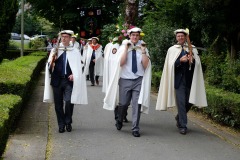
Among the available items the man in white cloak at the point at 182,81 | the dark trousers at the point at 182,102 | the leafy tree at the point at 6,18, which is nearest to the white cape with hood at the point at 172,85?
the man in white cloak at the point at 182,81

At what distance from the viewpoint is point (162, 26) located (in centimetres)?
1630

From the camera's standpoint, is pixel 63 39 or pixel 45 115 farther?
pixel 45 115

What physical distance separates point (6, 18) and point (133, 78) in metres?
15.0

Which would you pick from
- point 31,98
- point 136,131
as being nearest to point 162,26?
point 31,98

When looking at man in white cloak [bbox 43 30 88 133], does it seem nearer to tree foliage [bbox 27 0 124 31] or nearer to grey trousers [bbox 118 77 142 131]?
grey trousers [bbox 118 77 142 131]

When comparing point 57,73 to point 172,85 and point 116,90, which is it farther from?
point 172,85

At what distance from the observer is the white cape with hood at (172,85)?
9.34 meters

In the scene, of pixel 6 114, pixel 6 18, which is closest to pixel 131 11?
pixel 6 18

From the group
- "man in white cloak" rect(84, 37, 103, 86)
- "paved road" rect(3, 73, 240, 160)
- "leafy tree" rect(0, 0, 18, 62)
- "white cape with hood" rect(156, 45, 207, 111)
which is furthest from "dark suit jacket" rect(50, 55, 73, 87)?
"leafy tree" rect(0, 0, 18, 62)

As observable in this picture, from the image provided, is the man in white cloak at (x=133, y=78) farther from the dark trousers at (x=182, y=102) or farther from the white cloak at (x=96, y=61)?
the white cloak at (x=96, y=61)

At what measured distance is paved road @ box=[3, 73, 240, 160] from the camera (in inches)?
291

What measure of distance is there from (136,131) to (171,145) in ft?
2.77

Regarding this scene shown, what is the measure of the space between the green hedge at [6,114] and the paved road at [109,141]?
383mm

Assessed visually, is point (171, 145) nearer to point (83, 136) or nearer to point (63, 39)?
point (83, 136)
